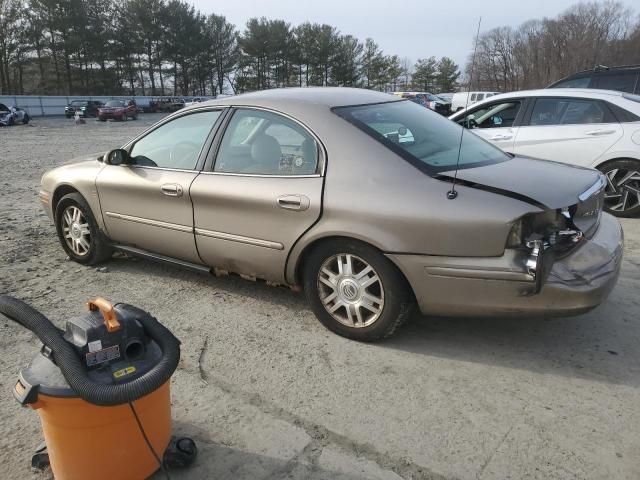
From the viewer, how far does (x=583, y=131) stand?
657 centimetres

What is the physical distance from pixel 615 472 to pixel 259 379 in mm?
1786

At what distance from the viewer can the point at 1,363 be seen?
319 cm

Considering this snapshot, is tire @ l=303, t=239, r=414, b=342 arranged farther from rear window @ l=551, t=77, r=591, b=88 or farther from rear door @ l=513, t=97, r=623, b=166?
rear window @ l=551, t=77, r=591, b=88

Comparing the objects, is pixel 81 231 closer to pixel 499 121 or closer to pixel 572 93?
pixel 499 121

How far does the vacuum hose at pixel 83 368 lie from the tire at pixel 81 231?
2809 millimetres

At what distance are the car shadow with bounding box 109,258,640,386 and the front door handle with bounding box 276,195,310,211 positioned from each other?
0.92 metres

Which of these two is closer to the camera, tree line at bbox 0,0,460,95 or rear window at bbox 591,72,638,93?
rear window at bbox 591,72,638,93

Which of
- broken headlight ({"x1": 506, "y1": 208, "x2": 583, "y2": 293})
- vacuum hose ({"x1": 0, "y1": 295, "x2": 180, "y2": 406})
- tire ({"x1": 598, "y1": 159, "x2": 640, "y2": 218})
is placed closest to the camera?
vacuum hose ({"x1": 0, "y1": 295, "x2": 180, "y2": 406})

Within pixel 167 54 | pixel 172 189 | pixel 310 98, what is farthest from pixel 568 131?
pixel 167 54

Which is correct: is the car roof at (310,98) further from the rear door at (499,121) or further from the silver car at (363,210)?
the rear door at (499,121)

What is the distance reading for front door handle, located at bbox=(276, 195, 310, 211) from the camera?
332 cm

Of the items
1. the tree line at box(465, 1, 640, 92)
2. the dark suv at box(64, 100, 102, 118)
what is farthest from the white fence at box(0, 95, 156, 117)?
the tree line at box(465, 1, 640, 92)

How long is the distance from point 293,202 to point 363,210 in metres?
0.51

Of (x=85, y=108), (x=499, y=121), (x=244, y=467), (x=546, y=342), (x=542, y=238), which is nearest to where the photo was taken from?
(x=244, y=467)
